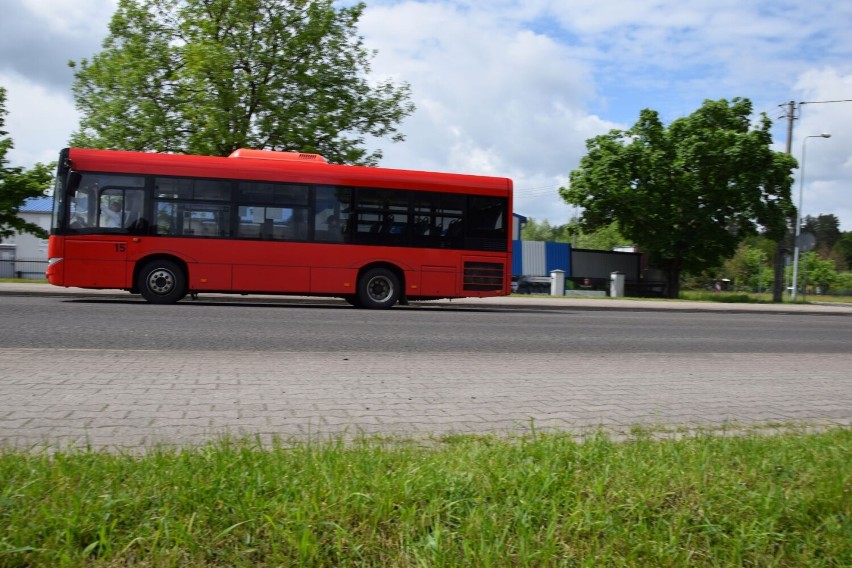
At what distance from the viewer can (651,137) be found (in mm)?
38562

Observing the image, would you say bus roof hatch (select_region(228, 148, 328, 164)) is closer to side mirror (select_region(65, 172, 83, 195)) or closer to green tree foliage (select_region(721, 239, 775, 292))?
side mirror (select_region(65, 172, 83, 195))

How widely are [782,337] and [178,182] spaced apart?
44.9ft

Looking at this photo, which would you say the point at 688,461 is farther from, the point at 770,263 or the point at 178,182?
the point at 770,263

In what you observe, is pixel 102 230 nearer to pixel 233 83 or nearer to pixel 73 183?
pixel 73 183

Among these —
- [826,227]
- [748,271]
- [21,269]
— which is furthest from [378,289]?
[826,227]

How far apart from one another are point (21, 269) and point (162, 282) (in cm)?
3403

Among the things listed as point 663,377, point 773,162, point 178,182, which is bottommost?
point 663,377

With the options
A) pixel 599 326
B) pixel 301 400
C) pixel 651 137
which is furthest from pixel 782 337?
pixel 651 137

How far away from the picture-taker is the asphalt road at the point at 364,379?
4961 mm

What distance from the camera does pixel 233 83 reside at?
21484 millimetres

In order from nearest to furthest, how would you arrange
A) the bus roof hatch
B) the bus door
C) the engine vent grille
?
the bus door
the bus roof hatch
the engine vent grille

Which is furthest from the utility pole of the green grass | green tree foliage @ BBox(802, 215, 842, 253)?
green tree foliage @ BBox(802, 215, 842, 253)

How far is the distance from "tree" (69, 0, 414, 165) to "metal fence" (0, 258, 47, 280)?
21876 millimetres

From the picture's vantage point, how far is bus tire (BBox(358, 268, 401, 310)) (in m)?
16.5
